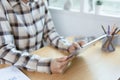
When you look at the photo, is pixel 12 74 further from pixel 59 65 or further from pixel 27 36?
pixel 27 36

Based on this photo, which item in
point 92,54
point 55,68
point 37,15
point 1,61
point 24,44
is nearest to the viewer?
A: point 55,68

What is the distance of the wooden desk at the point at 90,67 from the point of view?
3.85 feet

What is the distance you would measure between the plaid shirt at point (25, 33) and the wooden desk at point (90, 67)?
0.07m

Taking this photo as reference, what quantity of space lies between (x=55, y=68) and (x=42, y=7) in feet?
2.44

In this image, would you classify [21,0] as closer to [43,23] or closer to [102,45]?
[43,23]

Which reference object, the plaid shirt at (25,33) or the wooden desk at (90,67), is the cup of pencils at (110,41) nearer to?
the wooden desk at (90,67)

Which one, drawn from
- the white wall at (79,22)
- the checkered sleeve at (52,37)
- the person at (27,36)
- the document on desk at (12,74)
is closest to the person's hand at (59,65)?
the person at (27,36)

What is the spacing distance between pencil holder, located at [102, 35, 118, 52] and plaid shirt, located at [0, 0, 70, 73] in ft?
0.88

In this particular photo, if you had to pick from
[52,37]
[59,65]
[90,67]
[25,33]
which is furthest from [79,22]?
[59,65]

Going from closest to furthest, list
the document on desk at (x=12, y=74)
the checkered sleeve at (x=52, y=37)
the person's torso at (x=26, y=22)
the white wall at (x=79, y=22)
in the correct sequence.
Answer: the document on desk at (x=12, y=74) → the person's torso at (x=26, y=22) → the checkered sleeve at (x=52, y=37) → the white wall at (x=79, y=22)

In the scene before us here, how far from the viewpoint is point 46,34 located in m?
1.82

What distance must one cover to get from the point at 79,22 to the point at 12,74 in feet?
3.15

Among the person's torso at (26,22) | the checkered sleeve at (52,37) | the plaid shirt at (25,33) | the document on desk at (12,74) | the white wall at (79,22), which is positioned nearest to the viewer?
the document on desk at (12,74)

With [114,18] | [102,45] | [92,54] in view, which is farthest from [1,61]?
[114,18]
